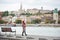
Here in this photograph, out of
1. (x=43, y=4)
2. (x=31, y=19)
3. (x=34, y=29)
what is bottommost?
(x=34, y=29)

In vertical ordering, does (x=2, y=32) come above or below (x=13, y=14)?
below

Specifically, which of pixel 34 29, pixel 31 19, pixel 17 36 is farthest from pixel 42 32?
pixel 17 36

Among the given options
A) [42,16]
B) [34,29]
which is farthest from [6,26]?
[42,16]

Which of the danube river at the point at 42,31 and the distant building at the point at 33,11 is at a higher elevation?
the distant building at the point at 33,11

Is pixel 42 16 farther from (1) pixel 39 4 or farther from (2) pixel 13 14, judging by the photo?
(2) pixel 13 14

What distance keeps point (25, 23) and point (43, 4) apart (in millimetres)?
400

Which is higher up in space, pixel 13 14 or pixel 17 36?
pixel 13 14

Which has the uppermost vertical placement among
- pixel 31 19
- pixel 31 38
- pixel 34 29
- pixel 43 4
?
pixel 43 4

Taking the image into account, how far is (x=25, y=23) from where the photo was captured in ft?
7.03

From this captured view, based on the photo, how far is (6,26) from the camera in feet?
7.18

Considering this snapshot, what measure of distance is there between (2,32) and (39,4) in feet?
2.37

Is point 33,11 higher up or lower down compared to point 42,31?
higher up

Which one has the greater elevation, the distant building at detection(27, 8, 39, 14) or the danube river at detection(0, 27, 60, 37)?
the distant building at detection(27, 8, 39, 14)

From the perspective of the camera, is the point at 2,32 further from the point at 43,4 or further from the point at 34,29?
the point at 43,4
